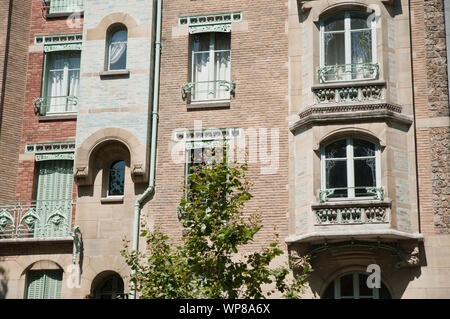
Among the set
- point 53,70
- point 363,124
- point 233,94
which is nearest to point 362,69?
point 363,124

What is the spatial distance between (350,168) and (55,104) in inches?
369

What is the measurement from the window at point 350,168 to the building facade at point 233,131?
0.13ft

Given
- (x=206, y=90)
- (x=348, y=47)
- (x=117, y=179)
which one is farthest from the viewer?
(x=206, y=90)

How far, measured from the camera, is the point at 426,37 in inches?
934

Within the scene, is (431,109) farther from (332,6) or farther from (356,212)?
(332,6)

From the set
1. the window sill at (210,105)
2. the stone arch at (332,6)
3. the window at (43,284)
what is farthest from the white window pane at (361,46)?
the window at (43,284)

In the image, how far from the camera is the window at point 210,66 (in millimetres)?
25188

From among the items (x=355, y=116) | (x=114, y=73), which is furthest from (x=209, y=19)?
(x=355, y=116)

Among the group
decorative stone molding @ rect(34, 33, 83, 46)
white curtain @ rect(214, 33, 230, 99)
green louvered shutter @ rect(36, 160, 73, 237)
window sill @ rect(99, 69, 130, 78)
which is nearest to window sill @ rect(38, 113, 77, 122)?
green louvered shutter @ rect(36, 160, 73, 237)

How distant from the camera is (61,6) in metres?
27.1

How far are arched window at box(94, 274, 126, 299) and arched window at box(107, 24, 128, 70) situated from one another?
20.5ft

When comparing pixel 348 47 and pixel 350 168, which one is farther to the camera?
pixel 348 47

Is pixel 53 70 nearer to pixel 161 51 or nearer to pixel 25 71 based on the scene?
pixel 25 71

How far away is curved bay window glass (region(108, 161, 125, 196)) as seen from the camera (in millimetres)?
25000
